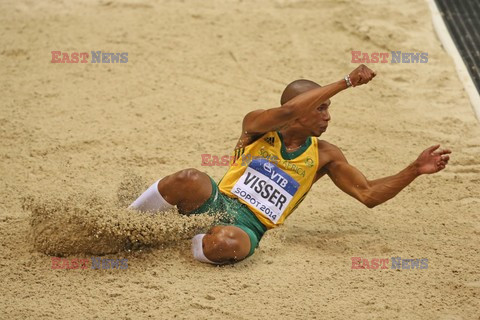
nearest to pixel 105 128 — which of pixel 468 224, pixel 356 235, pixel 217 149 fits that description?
pixel 217 149

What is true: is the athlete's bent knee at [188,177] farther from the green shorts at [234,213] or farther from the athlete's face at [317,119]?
the athlete's face at [317,119]

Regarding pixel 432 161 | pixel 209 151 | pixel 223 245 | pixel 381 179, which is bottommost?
pixel 209 151

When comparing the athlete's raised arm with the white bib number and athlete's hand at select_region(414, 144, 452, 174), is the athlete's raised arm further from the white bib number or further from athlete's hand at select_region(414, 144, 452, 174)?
athlete's hand at select_region(414, 144, 452, 174)

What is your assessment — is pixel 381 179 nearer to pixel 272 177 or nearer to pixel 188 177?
pixel 272 177

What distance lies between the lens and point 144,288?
15.6 feet

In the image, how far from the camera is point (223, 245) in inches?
192

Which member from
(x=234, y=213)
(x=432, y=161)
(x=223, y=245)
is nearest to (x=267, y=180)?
(x=234, y=213)

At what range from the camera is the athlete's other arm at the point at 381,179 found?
4.86 m

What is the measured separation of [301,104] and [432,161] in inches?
34.4

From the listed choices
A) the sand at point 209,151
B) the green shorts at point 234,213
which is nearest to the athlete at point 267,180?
the green shorts at point 234,213

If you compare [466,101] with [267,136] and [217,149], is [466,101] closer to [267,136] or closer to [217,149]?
[217,149]

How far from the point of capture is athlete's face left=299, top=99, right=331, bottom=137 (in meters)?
5.06

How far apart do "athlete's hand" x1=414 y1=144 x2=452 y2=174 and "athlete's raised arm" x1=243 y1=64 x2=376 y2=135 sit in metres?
0.62

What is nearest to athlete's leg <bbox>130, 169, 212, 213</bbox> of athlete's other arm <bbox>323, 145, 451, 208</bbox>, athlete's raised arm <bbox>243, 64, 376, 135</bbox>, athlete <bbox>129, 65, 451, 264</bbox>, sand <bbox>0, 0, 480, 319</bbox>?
athlete <bbox>129, 65, 451, 264</bbox>
